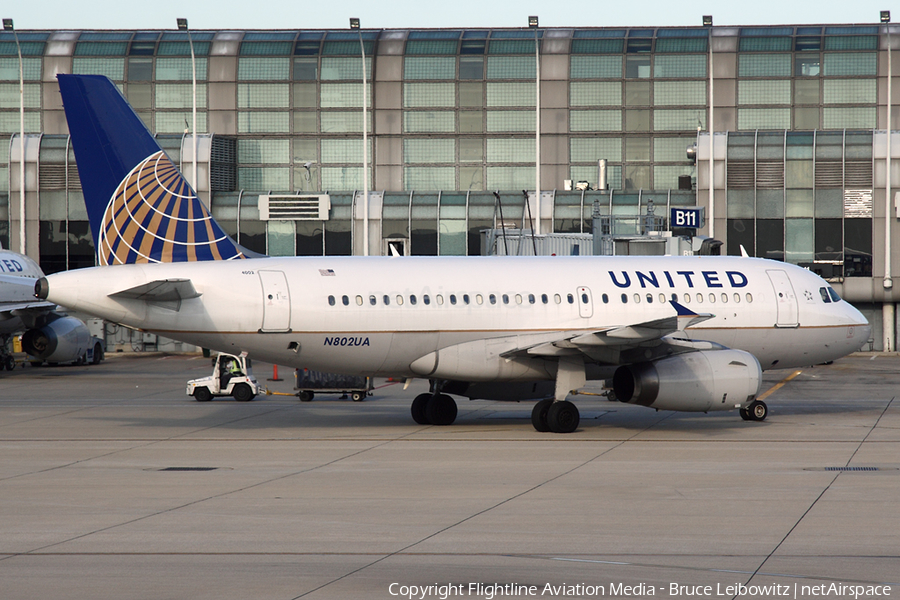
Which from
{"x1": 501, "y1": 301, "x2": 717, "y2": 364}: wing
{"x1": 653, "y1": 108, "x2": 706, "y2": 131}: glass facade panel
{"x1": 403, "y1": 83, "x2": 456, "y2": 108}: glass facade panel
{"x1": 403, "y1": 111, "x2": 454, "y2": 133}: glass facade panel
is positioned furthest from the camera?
{"x1": 403, "y1": 111, "x2": 454, "y2": 133}: glass facade panel

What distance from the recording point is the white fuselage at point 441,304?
79.6 feet

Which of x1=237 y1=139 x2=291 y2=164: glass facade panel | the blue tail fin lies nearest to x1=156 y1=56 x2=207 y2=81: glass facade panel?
x1=237 y1=139 x2=291 y2=164: glass facade panel

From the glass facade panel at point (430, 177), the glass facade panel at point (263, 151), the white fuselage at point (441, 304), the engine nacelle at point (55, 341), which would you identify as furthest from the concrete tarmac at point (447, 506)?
the glass facade panel at point (263, 151)

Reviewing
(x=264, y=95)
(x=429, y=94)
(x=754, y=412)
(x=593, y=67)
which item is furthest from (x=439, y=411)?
(x=264, y=95)

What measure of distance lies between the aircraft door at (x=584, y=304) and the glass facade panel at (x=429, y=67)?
46168 mm

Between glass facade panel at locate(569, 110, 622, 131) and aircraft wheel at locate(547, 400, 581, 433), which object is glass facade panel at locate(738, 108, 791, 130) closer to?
glass facade panel at locate(569, 110, 622, 131)

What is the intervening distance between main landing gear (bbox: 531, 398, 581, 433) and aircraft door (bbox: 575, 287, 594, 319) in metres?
2.52

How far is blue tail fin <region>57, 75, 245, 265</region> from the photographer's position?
2481 cm

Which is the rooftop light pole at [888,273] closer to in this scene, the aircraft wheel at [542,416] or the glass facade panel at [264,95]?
the glass facade panel at [264,95]

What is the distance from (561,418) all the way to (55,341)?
110 ft

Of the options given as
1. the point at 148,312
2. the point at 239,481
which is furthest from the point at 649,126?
the point at 239,481

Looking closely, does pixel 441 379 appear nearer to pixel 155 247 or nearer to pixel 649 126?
pixel 155 247

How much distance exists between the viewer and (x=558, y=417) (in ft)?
83.1

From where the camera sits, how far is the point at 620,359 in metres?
25.5
